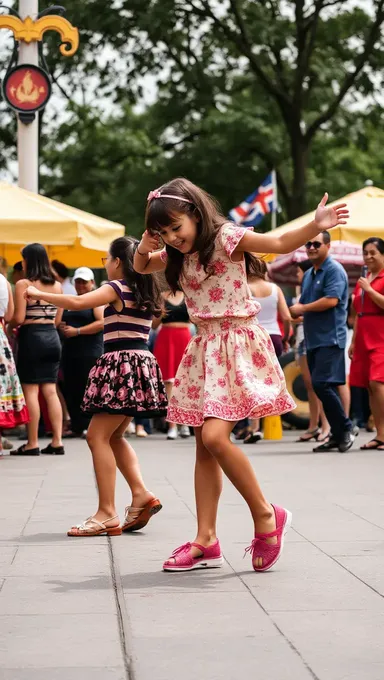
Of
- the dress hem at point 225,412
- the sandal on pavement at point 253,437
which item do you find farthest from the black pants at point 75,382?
the dress hem at point 225,412

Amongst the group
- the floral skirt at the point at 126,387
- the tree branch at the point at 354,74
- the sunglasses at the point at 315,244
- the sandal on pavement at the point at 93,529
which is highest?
the tree branch at the point at 354,74

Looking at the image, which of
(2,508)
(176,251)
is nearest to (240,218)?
(2,508)

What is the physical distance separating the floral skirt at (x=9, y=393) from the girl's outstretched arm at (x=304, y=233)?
6.34 m

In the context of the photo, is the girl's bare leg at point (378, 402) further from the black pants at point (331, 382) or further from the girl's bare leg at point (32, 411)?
the girl's bare leg at point (32, 411)

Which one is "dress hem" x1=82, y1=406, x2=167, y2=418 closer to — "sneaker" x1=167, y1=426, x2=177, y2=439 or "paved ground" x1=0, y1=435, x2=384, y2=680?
"paved ground" x1=0, y1=435, x2=384, y2=680

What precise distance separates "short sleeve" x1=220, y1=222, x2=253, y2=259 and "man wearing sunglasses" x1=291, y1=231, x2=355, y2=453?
6145 millimetres

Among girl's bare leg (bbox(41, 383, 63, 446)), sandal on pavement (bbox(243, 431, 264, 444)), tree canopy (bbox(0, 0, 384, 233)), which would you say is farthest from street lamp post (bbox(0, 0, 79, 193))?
tree canopy (bbox(0, 0, 384, 233))

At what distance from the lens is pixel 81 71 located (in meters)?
27.8

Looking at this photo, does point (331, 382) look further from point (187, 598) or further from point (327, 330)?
point (187, 598)

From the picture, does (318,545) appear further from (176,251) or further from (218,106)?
(218,106)

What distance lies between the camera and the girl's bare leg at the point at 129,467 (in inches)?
265

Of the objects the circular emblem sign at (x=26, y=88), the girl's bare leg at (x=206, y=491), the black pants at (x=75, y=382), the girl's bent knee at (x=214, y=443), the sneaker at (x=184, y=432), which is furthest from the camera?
the circular emblem sign at (x=26, y=88)

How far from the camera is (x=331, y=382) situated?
1155 cm

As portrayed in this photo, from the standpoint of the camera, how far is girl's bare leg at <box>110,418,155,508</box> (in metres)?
6.74
